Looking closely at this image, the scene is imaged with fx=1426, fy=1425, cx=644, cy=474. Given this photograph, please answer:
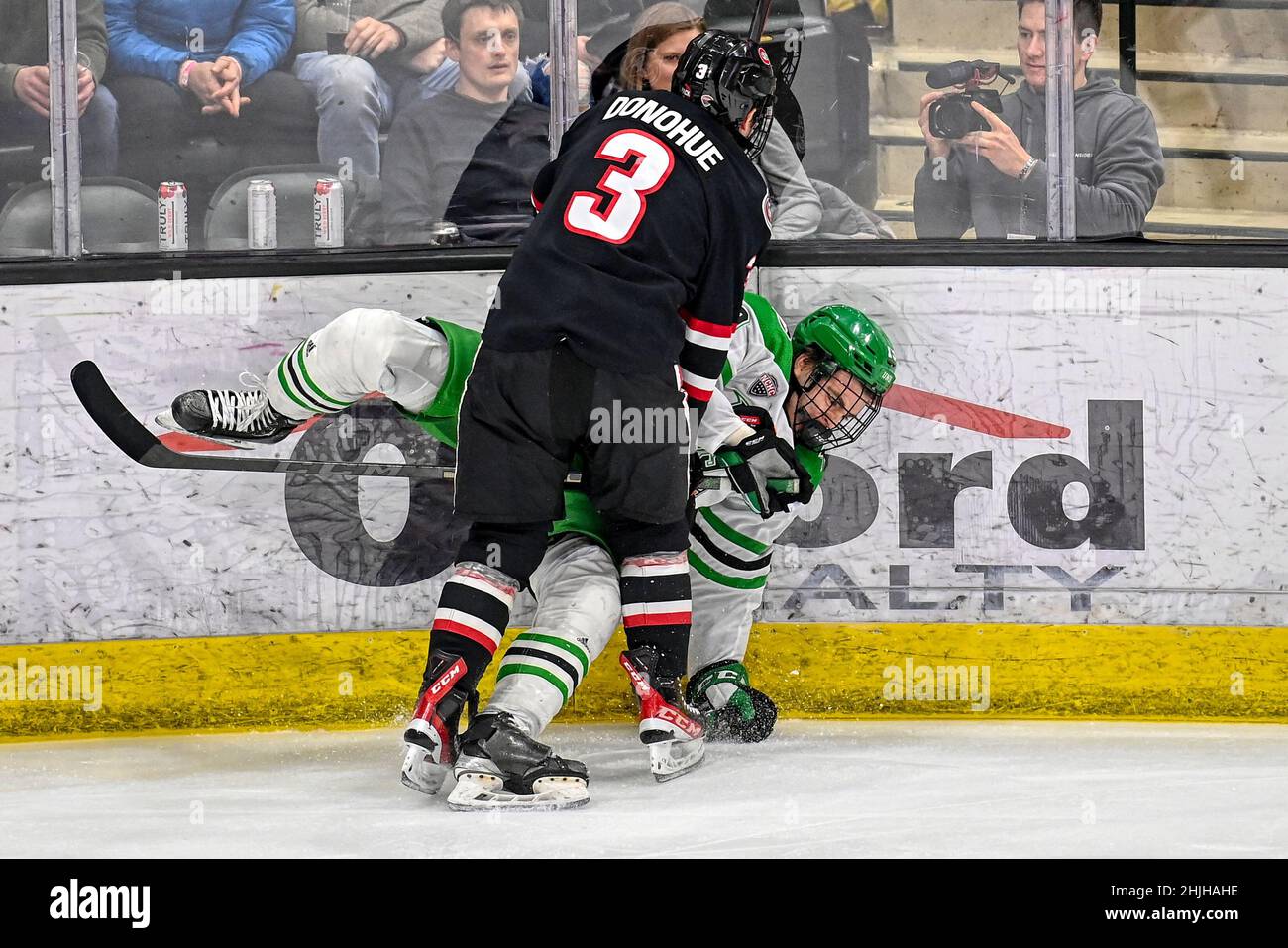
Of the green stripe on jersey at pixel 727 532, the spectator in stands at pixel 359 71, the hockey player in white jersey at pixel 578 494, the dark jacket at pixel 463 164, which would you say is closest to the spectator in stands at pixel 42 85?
the spectator in stands at pixel 359 71

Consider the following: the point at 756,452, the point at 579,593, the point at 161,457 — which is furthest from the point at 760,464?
the point at 161,457

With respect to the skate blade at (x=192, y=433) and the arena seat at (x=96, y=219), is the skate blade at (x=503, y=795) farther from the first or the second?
the arena seat at (x=96, y=219)

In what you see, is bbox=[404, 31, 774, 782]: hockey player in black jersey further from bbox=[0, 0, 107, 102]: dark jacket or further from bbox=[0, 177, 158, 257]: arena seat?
bbox=[0, 0, 107, 102]: dark jacket

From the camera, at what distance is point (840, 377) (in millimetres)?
3012

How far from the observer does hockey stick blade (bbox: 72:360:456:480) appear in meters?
3.05

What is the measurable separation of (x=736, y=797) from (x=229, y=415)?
124 centimetres

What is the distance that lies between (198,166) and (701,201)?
4.47 feet

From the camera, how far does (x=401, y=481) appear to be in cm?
322

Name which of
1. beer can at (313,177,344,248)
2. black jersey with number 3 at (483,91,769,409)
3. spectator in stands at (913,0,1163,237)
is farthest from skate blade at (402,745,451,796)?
spectator in stands at (913,0,1163,237)

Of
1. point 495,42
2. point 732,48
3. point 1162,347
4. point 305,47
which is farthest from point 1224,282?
point 305,47

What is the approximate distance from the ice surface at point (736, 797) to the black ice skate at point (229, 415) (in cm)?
66

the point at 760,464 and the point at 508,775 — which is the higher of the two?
the point at 760,464

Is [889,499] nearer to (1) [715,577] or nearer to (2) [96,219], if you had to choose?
(1) [715,577]
